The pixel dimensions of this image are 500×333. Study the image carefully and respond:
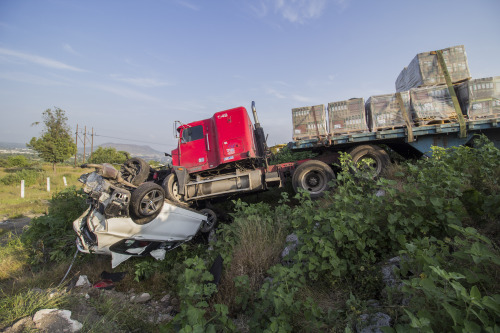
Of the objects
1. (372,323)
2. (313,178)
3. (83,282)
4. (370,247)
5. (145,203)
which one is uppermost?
(313,178)

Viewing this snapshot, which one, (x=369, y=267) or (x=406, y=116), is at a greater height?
(x=406, y=116)

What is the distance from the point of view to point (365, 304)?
2109 millimetres

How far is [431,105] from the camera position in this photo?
19.2 feet

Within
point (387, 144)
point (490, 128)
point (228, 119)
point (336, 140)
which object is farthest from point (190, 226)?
point (490, 128)

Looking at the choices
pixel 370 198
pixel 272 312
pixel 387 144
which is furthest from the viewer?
pixel 387 144

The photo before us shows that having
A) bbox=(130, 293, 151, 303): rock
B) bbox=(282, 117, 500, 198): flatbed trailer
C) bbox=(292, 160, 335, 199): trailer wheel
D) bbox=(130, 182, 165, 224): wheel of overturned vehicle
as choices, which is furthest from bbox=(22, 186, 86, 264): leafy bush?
bbox=(292, 160, 335, 199): trailer wheel

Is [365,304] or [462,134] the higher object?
[462,134]

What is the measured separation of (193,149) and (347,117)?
4.54 m

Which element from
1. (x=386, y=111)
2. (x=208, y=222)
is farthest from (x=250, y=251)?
(x=386, y=111)

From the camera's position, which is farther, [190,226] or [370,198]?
[190,226]

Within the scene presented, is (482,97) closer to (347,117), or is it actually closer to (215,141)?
(347,117)

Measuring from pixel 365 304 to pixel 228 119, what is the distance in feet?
18.7

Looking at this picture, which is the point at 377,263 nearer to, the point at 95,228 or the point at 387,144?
the point at 95,228

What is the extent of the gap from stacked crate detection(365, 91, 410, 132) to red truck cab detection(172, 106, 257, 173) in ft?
11.2
